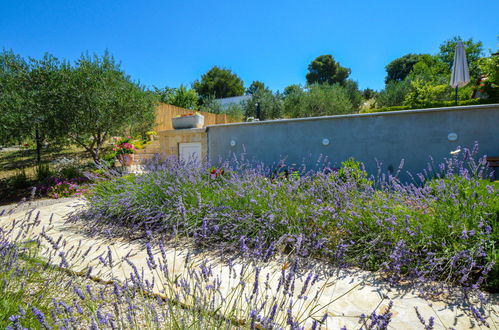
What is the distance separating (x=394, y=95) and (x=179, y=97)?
739 inches

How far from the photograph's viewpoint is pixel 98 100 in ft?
26.2

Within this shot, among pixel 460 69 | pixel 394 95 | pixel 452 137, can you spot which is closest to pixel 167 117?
pixel 460 69

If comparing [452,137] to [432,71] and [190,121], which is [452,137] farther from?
[432,71]

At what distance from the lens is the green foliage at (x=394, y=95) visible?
2283cm

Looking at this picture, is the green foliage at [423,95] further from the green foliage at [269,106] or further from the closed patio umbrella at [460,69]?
the closed patio umbrella at [460,69]

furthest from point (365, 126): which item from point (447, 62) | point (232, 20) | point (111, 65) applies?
point (447, 62)

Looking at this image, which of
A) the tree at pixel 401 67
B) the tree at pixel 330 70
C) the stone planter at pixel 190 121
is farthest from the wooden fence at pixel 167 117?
the tree at pixel 401 67

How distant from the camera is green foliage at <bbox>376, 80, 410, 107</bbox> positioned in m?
22.8

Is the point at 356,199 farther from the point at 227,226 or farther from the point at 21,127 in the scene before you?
the point at 21,127

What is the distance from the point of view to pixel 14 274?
1882mm

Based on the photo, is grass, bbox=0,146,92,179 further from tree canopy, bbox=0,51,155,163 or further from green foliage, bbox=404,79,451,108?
green foliage, bbox=404,79,451,108

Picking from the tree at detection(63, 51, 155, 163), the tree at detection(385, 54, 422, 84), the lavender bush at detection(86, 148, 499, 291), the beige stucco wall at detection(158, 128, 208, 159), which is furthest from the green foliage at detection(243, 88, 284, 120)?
the tree at detection(385, 54, 422, 84)

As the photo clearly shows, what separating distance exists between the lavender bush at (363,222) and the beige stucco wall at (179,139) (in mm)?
5188

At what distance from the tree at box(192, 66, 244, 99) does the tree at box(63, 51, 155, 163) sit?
28.7 m
